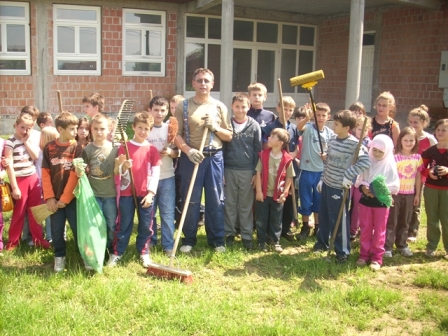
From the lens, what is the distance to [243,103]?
5.00 meters

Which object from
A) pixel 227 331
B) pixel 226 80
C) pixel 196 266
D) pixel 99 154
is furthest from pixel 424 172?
pixel 226 80

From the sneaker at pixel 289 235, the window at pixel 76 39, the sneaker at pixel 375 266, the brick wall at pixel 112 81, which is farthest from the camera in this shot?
the brick wall at pixel 112 81

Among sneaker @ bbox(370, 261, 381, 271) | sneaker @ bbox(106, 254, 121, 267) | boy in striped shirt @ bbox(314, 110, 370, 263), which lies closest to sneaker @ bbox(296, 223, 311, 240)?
boy in striped shirt @ bbox(314, 110, 370, 263)

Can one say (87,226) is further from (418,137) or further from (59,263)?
(418,137)

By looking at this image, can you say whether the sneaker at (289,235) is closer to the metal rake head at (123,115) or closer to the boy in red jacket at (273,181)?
the boy in red jacket at (273,181)

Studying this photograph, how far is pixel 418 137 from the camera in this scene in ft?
18.3

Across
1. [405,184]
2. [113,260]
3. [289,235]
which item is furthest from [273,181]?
[113,260]

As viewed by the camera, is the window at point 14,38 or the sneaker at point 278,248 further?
the window at point 14,38

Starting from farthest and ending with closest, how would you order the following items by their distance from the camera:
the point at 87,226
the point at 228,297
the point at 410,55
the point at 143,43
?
the point at 410,55 → the point at 143,43 → the point at 87,226 → the point at 228,297

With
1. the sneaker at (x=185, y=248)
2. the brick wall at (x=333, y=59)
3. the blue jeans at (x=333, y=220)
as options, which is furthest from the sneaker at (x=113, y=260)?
the brick wall at (x=333, y=59)

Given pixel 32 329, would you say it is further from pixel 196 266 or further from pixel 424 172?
pixel 424 172

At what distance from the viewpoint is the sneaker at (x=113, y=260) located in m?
4.48

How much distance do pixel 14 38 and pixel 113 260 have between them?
10.4 meters

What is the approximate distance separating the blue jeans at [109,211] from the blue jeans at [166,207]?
1.47 feet
